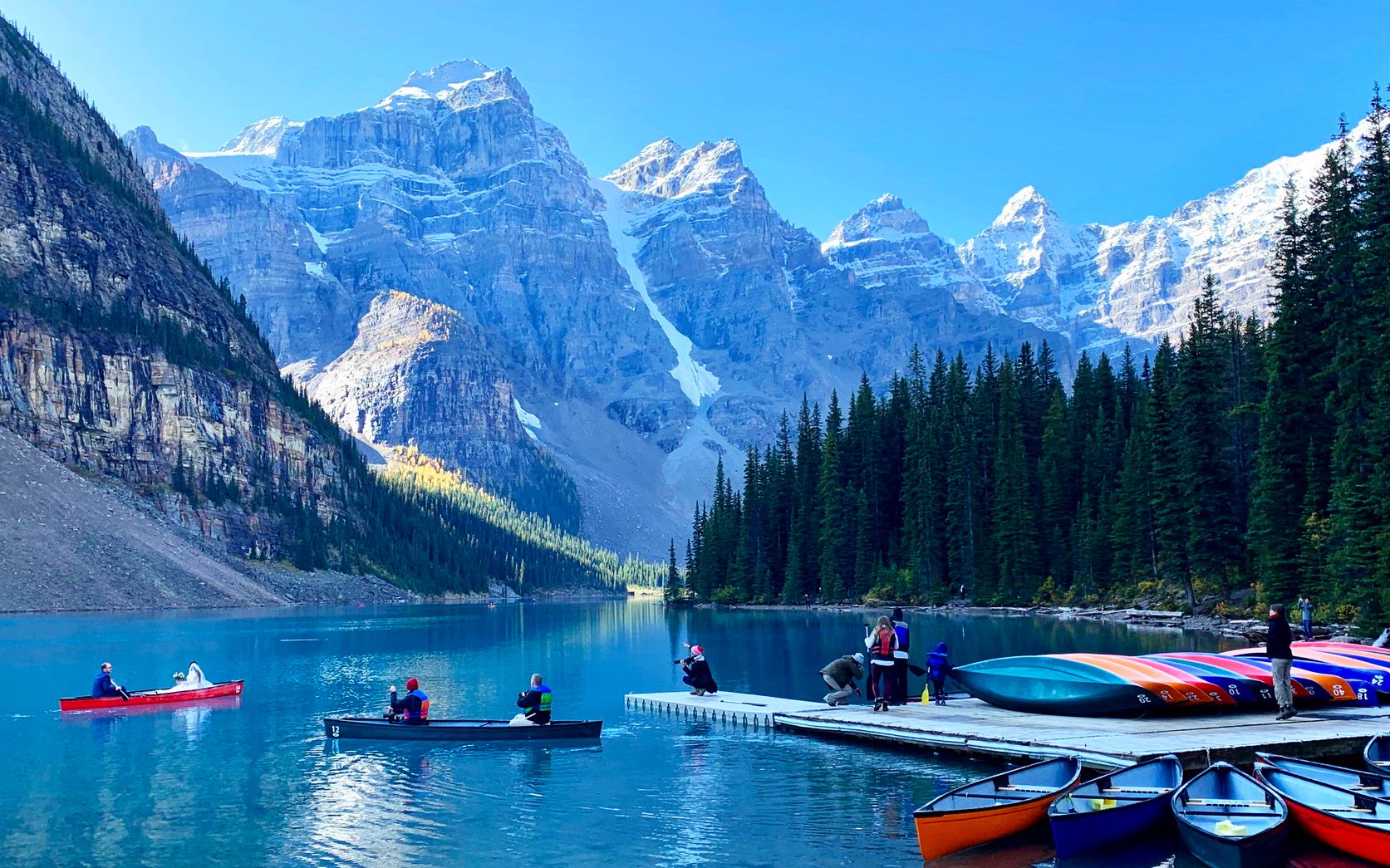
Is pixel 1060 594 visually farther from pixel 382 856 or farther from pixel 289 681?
pixel 382 856

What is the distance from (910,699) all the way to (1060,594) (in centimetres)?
6683

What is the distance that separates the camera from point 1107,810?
65.9ft

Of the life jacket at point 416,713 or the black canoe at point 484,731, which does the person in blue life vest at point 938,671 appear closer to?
the black canoe at point 484,731

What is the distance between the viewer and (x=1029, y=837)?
21297 millimetres

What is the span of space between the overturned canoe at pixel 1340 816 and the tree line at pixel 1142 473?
108 feet

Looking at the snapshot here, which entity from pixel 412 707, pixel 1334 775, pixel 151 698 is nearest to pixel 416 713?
pixel 412 707

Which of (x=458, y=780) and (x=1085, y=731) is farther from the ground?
(x=1085, y=731)

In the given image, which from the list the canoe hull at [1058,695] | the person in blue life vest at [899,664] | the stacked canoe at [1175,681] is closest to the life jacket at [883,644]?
the person in blue life vest at [899,664]

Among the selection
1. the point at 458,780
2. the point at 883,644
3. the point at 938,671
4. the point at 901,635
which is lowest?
the point at 458,780

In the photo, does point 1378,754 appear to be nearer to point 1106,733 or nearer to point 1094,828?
point 1106,733

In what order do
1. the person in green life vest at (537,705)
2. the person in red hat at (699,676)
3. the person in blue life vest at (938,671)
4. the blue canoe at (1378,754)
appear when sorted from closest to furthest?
the blue canoe at (1378,754)
the person in green life vest at (537,705)
the person in blue life vest at (938,671)
the person in red hat at (699,676)

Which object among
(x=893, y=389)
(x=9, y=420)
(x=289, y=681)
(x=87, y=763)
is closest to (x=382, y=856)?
(x=87, y=763)

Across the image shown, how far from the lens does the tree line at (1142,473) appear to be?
183ft

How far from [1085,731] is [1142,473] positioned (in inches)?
2679
